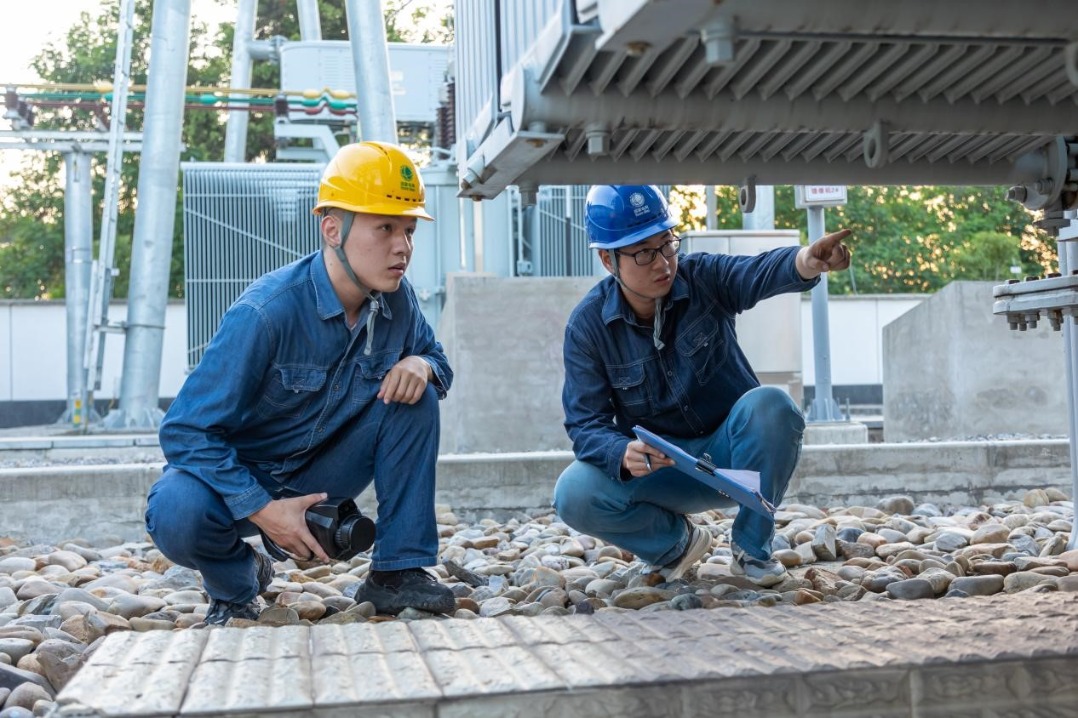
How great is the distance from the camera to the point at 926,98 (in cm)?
258

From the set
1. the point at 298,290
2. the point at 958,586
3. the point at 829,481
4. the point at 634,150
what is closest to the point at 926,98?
the point at 634,150

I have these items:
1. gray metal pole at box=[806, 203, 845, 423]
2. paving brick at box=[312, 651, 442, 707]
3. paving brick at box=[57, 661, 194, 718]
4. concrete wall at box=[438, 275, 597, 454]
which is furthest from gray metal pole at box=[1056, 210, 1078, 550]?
gray metal pole at box=[806, 203, 845, 423]

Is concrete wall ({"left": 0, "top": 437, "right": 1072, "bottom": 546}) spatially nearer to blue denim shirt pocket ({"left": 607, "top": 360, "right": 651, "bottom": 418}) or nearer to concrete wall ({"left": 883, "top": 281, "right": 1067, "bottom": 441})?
blue denim shirt pocket ({"left": 607, "top": 360, "right": 651, "bottom": 418})

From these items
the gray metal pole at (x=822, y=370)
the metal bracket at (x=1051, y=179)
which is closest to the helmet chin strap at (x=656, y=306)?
the metal bracket at (x=1051, y=179)

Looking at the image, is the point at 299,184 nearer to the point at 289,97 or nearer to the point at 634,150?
the point at 289,97

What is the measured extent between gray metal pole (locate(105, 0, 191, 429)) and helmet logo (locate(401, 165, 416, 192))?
6713 mm

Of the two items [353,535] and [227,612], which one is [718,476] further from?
[227,612]

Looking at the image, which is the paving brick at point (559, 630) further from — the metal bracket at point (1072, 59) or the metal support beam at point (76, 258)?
the metal support beam at point (76, 258)

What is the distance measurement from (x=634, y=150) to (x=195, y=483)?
4.37 ft

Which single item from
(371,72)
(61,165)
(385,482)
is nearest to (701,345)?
(385,482)

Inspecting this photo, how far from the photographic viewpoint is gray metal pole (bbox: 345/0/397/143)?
825 centimetres

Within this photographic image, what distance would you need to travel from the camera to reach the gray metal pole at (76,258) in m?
14.2

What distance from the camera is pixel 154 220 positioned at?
942 centimetres

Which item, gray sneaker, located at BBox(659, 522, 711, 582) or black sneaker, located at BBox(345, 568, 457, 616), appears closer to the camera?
black sneaker, located at BBox(345, 568, 457, 616)
